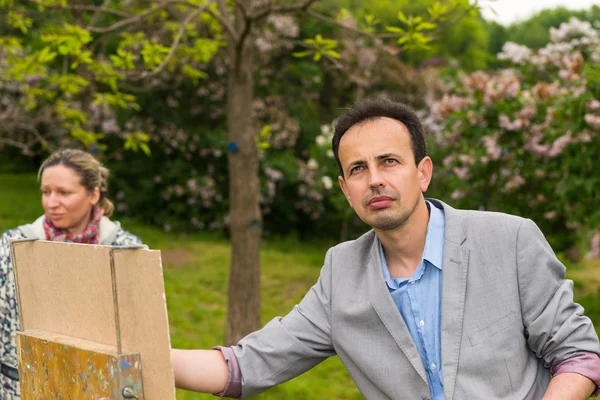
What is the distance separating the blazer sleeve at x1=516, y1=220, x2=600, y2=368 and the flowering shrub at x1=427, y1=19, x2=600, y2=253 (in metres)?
→ 4.80

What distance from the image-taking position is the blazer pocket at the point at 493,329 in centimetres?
221

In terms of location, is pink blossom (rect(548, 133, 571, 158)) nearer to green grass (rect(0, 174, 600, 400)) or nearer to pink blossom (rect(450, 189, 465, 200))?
pink blossom (rect(450, 189, 465, 200))

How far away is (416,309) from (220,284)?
8.30 m

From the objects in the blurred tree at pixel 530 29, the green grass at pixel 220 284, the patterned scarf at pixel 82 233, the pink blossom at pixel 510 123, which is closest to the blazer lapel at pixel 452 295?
the patterned scarf at pixel 82 233

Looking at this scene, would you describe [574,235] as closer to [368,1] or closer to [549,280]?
[549,280]

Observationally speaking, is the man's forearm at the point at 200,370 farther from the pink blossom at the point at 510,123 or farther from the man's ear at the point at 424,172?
the pink blossom at the point at 510,123

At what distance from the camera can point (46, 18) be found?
35.2ft

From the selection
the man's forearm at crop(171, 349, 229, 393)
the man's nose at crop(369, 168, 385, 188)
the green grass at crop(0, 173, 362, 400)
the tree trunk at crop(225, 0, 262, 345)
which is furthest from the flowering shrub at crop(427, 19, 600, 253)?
the man's forearm at crop(171, 349, 229, 393)

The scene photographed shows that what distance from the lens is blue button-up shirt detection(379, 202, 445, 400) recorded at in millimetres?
2258

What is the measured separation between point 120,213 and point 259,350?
44.3ft

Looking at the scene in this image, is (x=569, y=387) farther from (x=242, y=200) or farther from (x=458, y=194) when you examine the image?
(x=458, y=194)

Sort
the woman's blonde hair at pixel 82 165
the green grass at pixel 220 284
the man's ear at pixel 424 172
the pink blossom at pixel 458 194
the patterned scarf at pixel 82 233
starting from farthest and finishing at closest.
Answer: the pink blossom at pixel 458 194, the green grass at pixel 220 284, the woman's blonde hair at pixel 82 165, the patterned scarf at pixel 82 233, the man's ear at pixel 424 172

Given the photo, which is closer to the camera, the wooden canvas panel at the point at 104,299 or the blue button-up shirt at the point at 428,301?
the wooden canvas panel at the point at 104,299

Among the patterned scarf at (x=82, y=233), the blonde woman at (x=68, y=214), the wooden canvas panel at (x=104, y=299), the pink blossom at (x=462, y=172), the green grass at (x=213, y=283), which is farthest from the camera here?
the pink blossom at (x=462, y=172)
